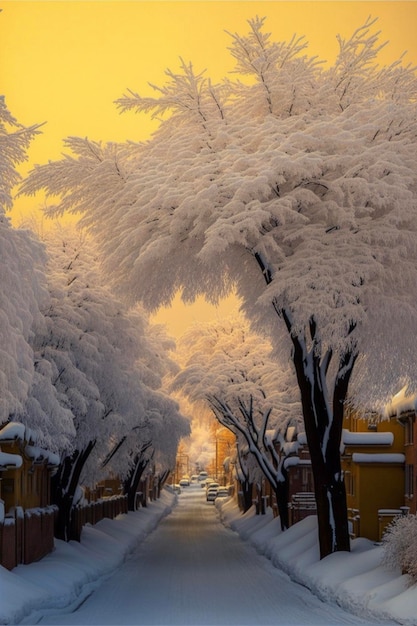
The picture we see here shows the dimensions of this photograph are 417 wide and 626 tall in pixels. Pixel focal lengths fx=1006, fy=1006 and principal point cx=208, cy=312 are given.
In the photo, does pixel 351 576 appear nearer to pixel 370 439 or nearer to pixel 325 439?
pixel 325 439

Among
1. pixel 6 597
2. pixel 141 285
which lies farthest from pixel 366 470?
pixel 6 597

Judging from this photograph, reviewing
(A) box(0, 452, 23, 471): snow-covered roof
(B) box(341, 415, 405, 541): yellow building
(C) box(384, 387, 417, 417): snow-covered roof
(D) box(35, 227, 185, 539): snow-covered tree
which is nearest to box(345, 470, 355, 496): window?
(B) box(341, 415, 405, 541): yellow building

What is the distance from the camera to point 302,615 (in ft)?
70.8

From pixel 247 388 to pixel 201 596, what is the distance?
27.1 meters

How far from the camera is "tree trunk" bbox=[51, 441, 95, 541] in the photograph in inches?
1508

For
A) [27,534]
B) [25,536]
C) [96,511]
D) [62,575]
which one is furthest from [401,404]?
[96,511]

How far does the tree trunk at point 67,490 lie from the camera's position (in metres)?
38.3

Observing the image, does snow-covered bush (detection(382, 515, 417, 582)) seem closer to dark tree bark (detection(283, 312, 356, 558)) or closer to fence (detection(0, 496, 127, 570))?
dark tree bark (detection(283, 312, 356, 558))

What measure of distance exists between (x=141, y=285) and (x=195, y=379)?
26851 mm

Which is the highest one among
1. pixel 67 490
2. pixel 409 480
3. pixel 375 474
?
pixel 375 474

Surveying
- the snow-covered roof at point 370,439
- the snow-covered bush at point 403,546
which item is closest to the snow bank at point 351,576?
the snow-covered bush at point 403,546

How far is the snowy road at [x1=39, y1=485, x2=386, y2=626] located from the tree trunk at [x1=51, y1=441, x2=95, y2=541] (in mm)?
2665

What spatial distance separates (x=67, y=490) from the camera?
39250mm

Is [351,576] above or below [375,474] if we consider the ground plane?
below
